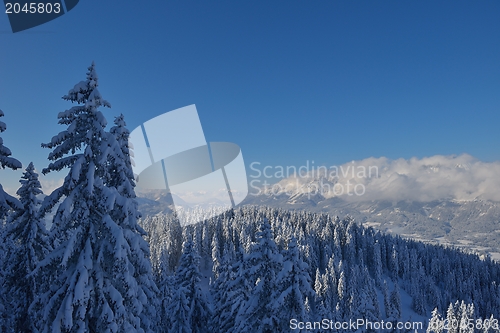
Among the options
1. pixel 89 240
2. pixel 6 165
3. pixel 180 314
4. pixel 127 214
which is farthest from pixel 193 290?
pixel 6 165

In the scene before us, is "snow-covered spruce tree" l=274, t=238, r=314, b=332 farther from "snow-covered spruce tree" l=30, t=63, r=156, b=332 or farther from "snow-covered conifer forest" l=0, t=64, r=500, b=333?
"snow-covered spruce tree" l=30, t=63, r=156, b=332

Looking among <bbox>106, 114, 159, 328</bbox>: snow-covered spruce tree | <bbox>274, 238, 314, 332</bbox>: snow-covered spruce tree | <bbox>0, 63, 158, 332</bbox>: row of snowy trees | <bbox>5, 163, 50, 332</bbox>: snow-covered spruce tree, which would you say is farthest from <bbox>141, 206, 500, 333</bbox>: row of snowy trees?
<bbox>5, 163, 50, 332</bbox>: snow-covered spruce tree

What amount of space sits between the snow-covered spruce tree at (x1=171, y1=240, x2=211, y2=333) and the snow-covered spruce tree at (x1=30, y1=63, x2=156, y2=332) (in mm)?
13944

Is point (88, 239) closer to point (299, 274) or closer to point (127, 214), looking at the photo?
point (127, 214)

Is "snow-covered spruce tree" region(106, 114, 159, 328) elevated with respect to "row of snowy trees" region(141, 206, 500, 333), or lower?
elevated

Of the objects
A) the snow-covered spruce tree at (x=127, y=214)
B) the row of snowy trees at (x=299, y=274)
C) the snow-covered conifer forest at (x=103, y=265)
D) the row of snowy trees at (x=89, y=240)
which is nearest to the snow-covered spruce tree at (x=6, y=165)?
the snow-covered conifer forest at (x=103, y=265)

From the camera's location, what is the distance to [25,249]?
17719mm

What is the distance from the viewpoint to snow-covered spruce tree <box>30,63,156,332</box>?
10.3 metres

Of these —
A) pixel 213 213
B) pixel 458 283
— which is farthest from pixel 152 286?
pixel 458 283

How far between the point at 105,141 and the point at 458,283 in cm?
14425

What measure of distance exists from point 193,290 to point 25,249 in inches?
511

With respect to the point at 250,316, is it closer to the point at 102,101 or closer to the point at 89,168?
the point at 89,168

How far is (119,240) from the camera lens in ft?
34.1

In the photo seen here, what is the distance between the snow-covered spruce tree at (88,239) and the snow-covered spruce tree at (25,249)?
7901mm
